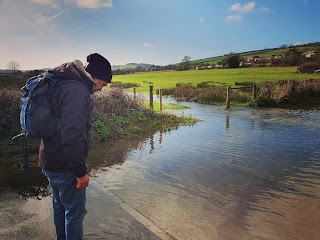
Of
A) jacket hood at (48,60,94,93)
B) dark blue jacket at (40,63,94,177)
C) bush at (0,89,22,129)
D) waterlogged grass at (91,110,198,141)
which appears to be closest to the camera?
dark blue jacket at (40,63,94,177)

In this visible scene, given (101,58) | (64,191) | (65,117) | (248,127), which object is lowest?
(248,127)

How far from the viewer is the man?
9.29ft

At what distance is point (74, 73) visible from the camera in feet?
9.61

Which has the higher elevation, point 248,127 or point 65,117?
point 65,117

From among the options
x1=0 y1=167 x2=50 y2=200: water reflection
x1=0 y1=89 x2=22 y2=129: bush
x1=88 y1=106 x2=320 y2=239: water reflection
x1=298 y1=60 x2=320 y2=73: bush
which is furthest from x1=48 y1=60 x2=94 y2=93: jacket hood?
x1=298 y1=60 x2=320 y2=73: bush

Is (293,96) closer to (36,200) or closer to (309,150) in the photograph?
(309,150)

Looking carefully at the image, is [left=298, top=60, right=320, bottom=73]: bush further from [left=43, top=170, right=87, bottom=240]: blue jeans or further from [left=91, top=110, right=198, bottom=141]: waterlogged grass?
A: [left=43, top=170, right=87, bottom=240]: blue jeans

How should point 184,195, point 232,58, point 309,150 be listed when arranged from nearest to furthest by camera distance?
1. point 184,195
2. point 309,150
3. point 232,58

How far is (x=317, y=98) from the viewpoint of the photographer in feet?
85.4

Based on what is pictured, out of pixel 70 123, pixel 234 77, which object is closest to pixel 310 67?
pixel 234 77

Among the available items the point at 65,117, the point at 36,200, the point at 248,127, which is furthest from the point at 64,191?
the point at 248,127

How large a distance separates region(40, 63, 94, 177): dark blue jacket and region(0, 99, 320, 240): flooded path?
182 cm

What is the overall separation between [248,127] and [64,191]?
12269 mm

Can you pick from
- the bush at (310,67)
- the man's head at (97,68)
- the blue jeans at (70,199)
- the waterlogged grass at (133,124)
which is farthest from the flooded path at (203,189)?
the bush at (310,67)
